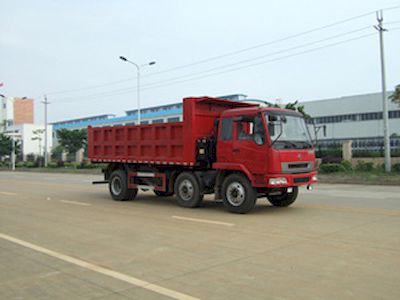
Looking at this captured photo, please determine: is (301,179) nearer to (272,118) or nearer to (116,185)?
(272,118)

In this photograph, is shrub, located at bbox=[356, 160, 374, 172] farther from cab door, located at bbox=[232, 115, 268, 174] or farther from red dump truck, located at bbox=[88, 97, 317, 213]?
cab door, located at bbox=[232, 115, 268, 174]

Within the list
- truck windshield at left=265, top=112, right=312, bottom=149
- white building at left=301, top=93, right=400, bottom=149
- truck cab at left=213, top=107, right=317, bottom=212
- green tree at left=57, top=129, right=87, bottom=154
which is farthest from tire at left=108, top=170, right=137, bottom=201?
green tree at left=57, top=129, right=87, bottom=154

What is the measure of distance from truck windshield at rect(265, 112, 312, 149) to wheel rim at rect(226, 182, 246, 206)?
1.37 m

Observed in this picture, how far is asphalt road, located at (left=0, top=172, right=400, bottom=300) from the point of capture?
4977 mm

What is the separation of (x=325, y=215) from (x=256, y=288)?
231 inches

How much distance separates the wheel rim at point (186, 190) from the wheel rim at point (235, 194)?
138cm

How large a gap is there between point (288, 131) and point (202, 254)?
16.8ft

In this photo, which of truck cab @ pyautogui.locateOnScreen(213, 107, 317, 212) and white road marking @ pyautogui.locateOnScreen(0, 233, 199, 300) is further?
truck cab @ pyautogui.locateOnScreen(213, 107, 317, 212)

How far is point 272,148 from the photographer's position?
402 inches

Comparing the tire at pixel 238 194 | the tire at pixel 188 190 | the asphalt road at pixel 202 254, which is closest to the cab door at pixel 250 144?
the tire at pixel 238 194

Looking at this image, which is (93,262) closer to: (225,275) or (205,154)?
(225,275)

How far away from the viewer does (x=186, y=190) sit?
12.2 meters

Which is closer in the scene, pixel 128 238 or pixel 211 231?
pixel 128 238

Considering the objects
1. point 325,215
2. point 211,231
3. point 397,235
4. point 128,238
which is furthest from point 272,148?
point 128,238
